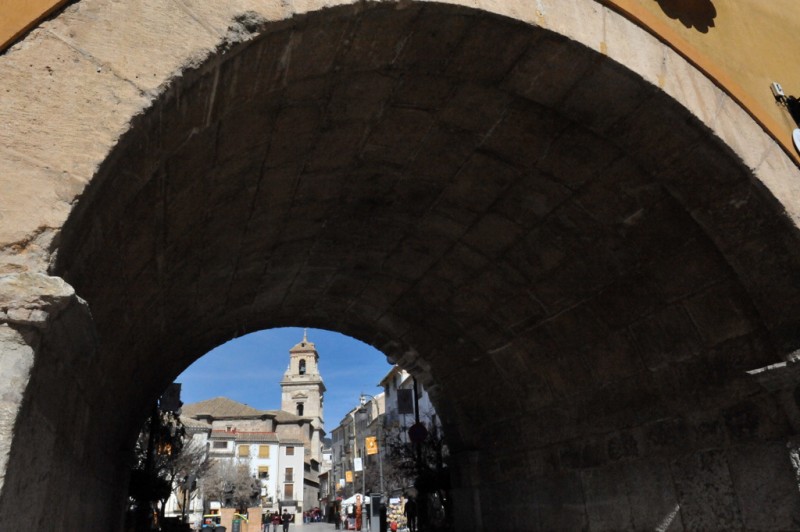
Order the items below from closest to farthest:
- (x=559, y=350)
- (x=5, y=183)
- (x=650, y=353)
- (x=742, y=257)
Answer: (x=5, y=183)
(x=742, y=257)
(x=650, y=353)
(x=559, y=350)

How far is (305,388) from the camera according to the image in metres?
78.2

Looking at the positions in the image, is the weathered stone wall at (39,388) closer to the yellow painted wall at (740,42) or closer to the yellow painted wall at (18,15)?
the yellow painted wall at (18,15)

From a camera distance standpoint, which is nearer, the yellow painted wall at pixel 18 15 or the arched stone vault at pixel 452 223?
the yellow painted wall at pixel 18 15

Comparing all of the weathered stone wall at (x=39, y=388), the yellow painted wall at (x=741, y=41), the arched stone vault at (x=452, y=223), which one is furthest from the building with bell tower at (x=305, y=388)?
the weathered stone wall at (x=39, y=388)

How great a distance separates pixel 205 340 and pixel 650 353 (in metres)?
5.48

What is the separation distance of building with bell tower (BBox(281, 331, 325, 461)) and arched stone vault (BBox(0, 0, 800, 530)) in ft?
235

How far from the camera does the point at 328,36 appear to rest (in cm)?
323

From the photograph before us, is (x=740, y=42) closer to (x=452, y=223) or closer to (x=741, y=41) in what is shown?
(x=741, y=41)

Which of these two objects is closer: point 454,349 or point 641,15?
point 641,15

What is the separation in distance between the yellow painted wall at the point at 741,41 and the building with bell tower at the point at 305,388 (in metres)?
73.9

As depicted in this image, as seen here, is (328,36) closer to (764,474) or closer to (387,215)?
(387,215)

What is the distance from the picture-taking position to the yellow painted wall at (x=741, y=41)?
4.23 meters

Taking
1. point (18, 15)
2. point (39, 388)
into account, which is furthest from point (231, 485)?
point (18, 15)

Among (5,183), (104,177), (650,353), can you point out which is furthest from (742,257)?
(5,183)
